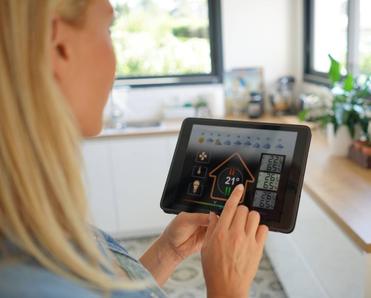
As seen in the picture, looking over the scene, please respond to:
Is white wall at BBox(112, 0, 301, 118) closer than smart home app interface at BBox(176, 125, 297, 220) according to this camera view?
No

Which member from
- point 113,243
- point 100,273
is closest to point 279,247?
point 113,243

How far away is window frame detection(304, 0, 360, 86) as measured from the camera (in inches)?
86.5

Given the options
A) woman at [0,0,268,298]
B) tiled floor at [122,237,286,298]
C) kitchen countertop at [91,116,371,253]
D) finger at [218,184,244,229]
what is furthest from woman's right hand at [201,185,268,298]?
tiled floor at [122,237,286,298]

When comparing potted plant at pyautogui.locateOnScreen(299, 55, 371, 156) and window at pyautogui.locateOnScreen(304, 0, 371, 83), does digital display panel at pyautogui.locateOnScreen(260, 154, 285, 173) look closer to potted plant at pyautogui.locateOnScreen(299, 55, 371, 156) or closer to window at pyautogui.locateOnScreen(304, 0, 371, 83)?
potted plant at pyautogui.locateOnScreen(299, 55, 371, 156)

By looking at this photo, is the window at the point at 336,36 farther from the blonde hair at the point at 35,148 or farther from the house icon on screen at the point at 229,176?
the blonde hair at the point at 35,148

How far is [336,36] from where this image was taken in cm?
247

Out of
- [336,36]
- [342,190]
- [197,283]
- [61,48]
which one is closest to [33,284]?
[61,48]

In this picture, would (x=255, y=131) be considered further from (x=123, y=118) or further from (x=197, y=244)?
(x=123, y=118)

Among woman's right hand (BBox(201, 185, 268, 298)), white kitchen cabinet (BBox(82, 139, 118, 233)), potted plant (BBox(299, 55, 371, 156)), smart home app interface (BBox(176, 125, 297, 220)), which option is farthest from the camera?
white kitchen cabinet (BBox(82, 139, 118, 233))

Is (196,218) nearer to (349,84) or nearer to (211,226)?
(211,226)

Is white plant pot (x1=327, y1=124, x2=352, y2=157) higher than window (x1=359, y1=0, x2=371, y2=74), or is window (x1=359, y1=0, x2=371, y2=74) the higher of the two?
window (x1=359, y1=0, x2=371, y2=74)

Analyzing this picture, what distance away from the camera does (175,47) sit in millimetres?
2926

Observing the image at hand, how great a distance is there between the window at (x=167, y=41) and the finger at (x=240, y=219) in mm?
2266

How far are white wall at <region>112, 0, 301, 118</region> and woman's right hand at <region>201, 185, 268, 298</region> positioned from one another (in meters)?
2.13
